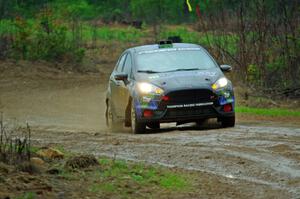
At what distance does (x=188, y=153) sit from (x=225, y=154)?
21.7 inches

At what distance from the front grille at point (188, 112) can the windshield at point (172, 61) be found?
42.7 inches

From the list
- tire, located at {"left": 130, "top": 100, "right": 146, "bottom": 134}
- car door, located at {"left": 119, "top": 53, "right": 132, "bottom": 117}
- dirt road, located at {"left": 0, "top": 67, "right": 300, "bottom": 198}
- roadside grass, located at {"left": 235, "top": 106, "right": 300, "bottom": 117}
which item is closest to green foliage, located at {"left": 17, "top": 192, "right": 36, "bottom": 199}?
dirt road, located at {"left": 0, "top": 67, "right": 300, "bottom": 198}

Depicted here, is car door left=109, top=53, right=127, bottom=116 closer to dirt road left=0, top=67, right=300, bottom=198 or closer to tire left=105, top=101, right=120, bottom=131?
tire left=105, top=101, right=120, bottom=131

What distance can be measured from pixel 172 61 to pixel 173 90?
132 cm

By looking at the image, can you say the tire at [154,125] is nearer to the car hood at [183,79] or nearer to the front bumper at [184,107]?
the front bumper at [184,107]

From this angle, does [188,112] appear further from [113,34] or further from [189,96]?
[113,34]

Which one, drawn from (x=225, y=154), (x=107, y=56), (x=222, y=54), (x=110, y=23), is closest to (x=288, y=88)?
(x=222, y=54)

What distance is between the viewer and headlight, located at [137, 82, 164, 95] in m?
16.9

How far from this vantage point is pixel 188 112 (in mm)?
16875

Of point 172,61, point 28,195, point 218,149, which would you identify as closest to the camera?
point 28,195

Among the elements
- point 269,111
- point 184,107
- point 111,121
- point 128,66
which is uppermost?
point 128,66

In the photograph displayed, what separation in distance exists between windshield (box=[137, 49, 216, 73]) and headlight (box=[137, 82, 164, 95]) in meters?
0.61

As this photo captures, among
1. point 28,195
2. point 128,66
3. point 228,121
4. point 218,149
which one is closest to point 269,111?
point 128,66

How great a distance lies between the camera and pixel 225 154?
12.6 m
